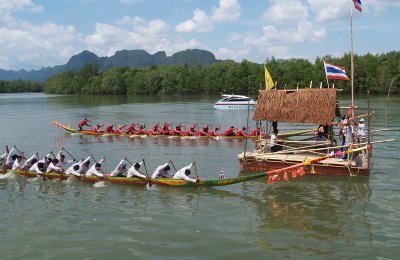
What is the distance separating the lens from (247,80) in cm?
12800

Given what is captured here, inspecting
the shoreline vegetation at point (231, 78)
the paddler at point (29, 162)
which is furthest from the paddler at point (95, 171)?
the shoreline vegetation at point (231, 78)

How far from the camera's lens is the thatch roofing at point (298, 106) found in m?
22.8

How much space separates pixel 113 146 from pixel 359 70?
88794 mm

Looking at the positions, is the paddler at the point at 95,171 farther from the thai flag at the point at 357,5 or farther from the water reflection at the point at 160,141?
the thai flag at the point at 357,5

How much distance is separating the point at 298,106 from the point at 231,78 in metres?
108

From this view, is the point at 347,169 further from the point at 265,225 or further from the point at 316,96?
the point at 265,225

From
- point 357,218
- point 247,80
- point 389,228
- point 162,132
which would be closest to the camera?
point 389,228

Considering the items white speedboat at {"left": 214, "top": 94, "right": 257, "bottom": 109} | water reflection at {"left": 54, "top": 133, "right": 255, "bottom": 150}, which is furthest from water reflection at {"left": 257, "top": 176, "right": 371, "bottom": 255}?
white speedboat at {"left": 214, "top": 94, "right": 257, "bottom": 109}

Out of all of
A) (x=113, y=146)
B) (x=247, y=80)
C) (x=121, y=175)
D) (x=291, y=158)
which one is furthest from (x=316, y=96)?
(x=247, y=80)

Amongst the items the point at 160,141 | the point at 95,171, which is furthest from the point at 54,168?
the point at 160,141

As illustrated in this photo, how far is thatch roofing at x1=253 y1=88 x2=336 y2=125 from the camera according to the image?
74.7ft

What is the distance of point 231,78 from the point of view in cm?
13000

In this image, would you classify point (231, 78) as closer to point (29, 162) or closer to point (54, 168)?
point (29, 162)

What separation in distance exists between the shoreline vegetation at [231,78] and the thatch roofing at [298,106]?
235ft
